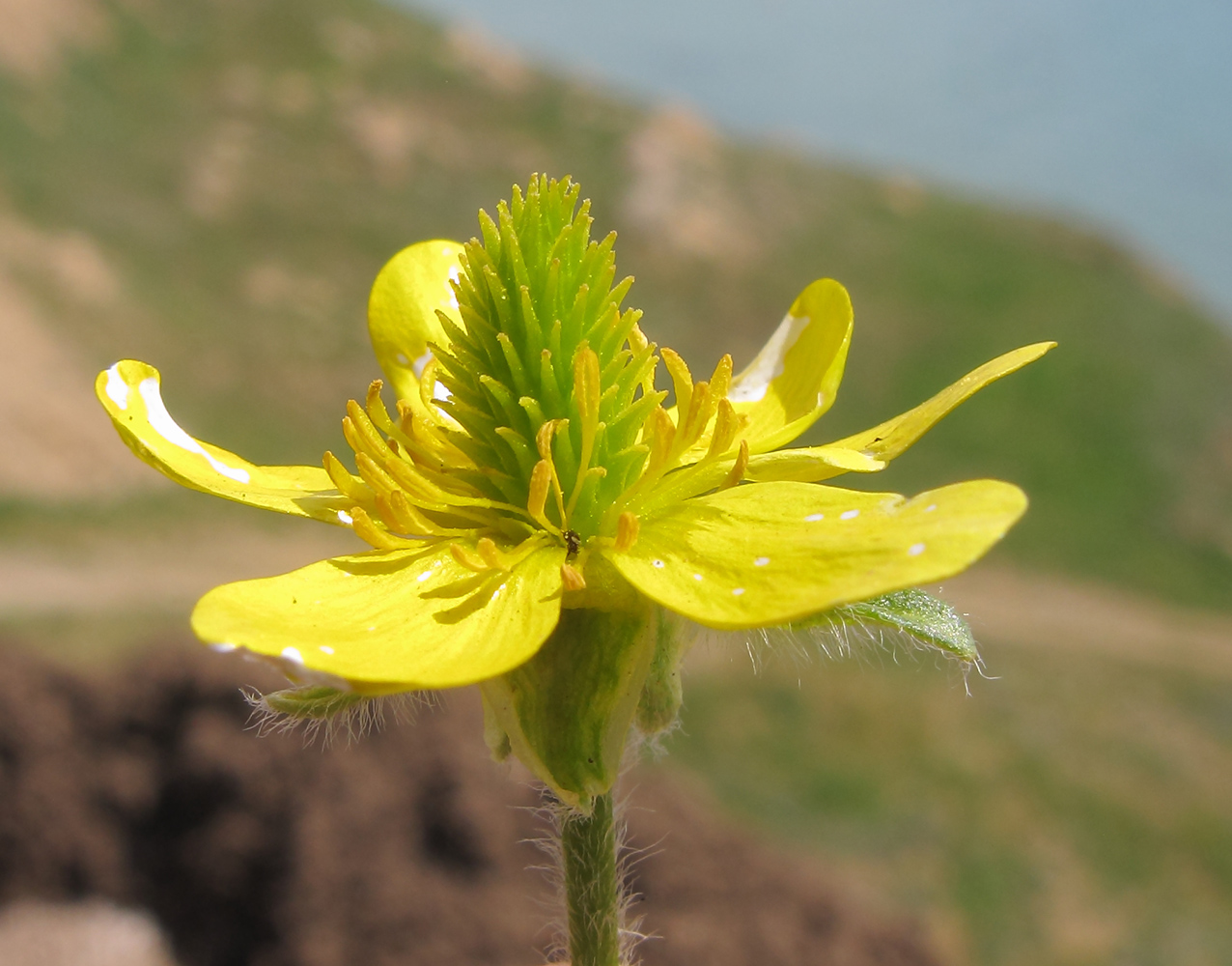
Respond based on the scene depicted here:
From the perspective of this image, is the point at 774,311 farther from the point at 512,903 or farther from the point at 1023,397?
the point at 512,903

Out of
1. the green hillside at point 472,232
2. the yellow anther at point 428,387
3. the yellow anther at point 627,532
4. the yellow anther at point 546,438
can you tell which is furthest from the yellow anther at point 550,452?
the green hillside at point 472,232

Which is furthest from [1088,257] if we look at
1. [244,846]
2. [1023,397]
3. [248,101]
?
[244,846]

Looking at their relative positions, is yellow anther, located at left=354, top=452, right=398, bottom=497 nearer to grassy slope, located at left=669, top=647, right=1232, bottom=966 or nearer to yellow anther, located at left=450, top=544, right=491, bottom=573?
yellow anther, located at left=450, top=544, right=491, bottom=573

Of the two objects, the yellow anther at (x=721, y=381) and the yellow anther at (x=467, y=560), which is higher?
the yellow anther at (x=721, y=381)

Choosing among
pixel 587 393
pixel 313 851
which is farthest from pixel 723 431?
pixel 313 851

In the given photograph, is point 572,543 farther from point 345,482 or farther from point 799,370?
point 799,370

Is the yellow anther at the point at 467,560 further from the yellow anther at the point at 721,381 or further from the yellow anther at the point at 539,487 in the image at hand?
the yellow anther at the point at 721,381
